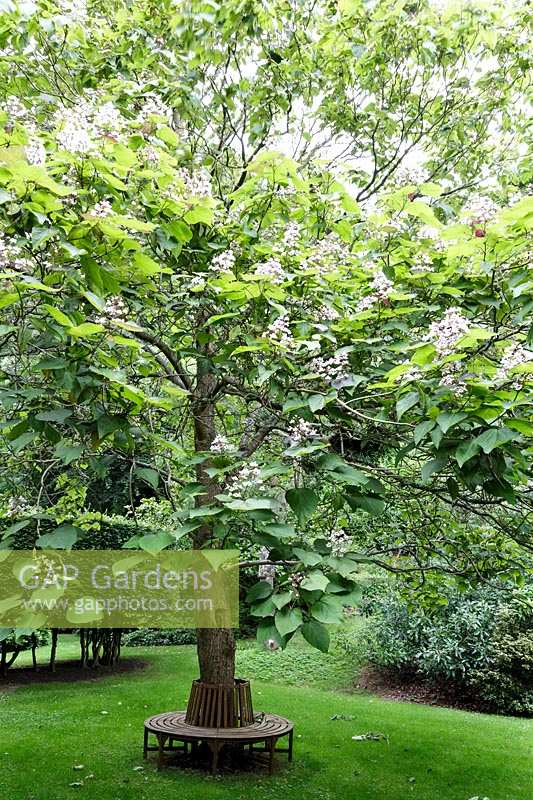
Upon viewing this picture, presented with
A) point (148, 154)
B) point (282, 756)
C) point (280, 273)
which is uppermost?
point (148, 154)

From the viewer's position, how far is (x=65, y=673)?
8.90 metres

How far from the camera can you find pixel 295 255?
125 inches

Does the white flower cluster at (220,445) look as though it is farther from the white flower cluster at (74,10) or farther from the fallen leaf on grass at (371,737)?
the fallen leaf on grass at (371,737)

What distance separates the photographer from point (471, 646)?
8.23 metres

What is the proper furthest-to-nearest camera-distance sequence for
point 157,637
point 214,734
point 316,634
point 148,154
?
point 157,637
point 214,734
point 148,154
point 316,634

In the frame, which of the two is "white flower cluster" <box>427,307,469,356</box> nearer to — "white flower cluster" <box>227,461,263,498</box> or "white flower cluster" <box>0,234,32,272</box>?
"white flower cluster" <box>227,461,263,498</box>

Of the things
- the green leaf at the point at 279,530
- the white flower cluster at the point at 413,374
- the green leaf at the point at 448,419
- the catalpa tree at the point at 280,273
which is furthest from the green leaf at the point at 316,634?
the white flower cluster at the point at 413,374

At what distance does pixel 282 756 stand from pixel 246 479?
389 centimetres

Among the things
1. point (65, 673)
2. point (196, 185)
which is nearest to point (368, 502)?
point (196, 185)

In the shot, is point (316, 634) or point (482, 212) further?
point (482, 212)

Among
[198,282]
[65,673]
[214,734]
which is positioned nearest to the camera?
[198,282]

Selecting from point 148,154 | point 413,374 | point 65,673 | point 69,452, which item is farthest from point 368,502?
point 65,673

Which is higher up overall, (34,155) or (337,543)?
(34,155)

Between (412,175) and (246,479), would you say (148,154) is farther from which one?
(246,479)
